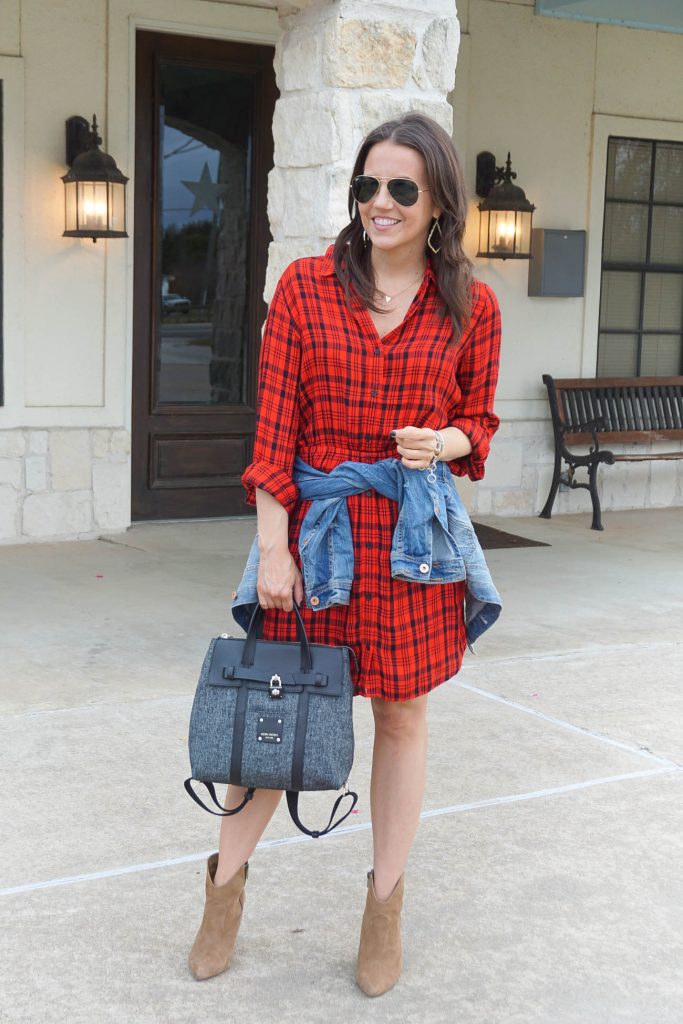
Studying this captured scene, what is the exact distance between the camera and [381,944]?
2607 millimetres

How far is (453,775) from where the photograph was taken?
379 centimetres

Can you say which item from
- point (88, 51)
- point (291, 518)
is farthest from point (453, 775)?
point (88, 51)

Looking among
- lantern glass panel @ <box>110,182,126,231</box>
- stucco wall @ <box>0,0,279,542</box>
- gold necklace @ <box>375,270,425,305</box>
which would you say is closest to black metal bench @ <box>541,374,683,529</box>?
stucco wall @ <box>0,0,279,542</box>

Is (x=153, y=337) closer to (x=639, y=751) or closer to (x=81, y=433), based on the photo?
(x=81, y=433)

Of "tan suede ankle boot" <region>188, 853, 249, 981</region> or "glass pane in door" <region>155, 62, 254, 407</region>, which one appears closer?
"tan suede ankle boot" <region>188, 853, 249, 981</region>

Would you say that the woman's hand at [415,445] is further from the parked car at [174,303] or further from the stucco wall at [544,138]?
the stucco wall at [544,138]

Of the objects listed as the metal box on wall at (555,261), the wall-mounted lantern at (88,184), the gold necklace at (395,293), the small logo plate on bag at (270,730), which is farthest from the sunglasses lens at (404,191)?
the metal box on wall at (555,261)

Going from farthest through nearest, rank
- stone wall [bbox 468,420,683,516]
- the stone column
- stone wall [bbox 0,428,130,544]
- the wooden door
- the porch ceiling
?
stone wall [bbox 468,420,683,516] → the wooden door → stone wall [bbox 0,428,130,544] → the porch ceiling → the stone column

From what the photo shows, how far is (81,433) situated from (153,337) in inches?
28.6

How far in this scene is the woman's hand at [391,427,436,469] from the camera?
2516 mm

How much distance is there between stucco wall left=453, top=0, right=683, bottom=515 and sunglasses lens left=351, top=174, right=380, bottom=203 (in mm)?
5774

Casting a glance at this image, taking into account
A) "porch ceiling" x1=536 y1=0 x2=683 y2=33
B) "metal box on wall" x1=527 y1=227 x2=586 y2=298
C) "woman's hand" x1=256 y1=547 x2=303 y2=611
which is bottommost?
"woman's hand" x1=256 y1=547 x2=303 y2=611

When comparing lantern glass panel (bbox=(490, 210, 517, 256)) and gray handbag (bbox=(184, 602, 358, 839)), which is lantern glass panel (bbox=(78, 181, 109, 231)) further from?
gray handbag (bbox=(184, 602, 358, 839))

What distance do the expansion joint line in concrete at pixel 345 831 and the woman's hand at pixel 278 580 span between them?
903 millimetres
